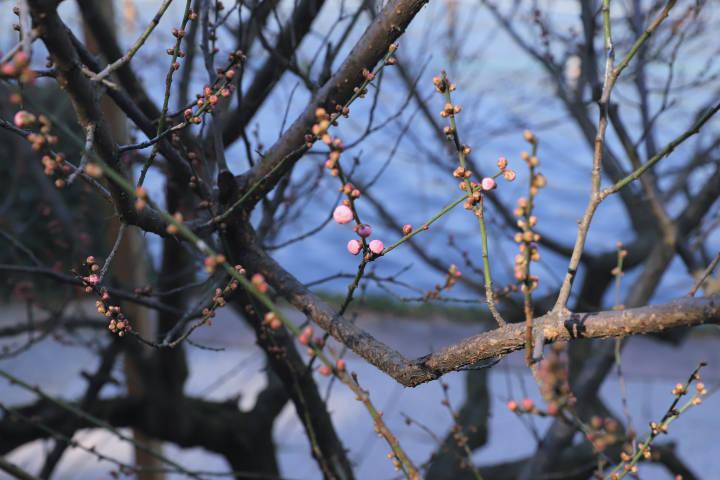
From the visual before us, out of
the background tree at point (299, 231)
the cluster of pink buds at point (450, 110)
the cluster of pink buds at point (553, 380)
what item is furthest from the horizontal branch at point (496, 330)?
the cluster of pink buds at point (450, 110)

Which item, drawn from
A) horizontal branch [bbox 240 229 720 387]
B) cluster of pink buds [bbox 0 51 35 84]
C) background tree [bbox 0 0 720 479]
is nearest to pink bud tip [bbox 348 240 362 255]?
background tree [bbox 0 0 720 479]

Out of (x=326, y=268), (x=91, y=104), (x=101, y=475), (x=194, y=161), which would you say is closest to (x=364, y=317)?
(x=326, y=268)

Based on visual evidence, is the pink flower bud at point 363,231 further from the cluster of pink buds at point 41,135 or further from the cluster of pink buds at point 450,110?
the cluster of pink buds at point 41,135

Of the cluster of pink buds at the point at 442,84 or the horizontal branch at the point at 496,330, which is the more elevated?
the cluster of pink buds at the point at 442,84

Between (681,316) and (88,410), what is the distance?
A: 6.93ft

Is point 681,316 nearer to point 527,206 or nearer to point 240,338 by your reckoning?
point 527,206

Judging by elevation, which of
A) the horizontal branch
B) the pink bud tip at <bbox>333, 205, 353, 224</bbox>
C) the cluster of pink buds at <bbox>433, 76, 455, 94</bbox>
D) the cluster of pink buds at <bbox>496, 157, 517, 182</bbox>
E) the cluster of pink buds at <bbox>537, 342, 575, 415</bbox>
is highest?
the cluster of pink buds at <bbox>433, 76, 455, 94</bbox>

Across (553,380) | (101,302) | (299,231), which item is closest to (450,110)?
(553,380)

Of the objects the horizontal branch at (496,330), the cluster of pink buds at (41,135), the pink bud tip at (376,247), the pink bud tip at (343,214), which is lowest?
the horizontal branch at (496,330)

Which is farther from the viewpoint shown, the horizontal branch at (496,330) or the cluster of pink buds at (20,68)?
the horizontal branch at (496,330)

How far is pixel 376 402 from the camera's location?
463 cm

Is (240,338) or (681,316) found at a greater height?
(240,338)

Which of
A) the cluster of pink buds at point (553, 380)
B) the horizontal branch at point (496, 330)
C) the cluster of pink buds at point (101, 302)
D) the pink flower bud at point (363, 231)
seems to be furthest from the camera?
the cluster of pink buds at point (101, 302)

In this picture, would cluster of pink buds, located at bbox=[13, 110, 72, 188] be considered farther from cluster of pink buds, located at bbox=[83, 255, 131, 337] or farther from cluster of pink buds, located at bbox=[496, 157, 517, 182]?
cluster of pink buds, located at bbox=[496, 157, 517, 182]
